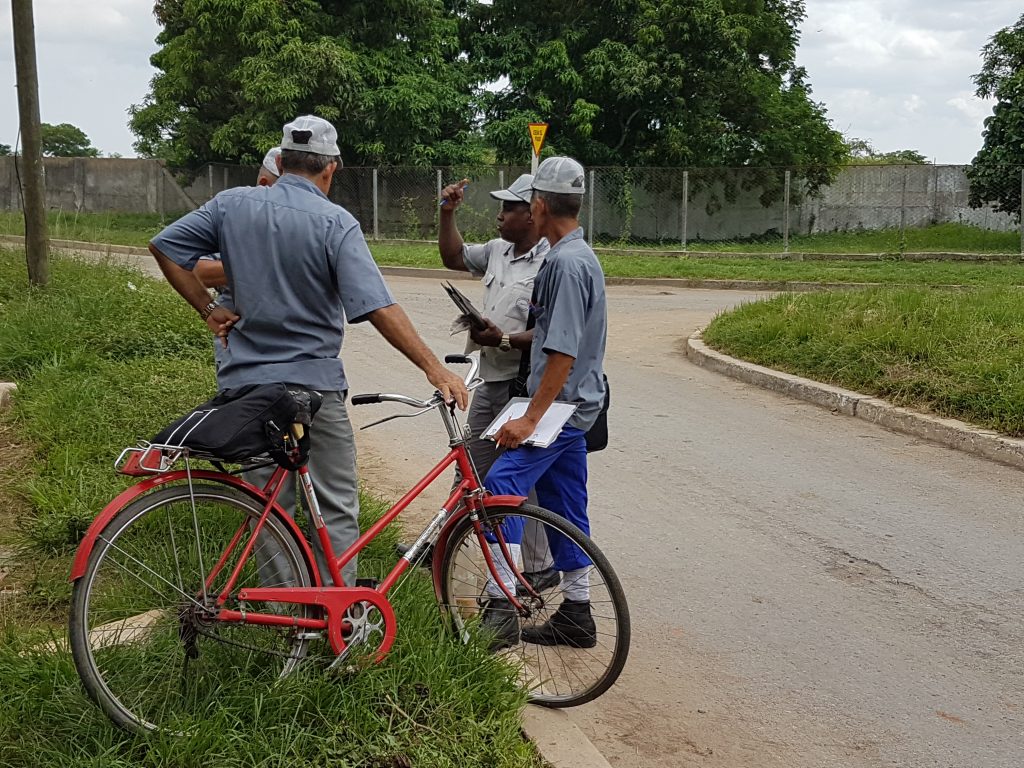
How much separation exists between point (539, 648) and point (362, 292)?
144 centimetres

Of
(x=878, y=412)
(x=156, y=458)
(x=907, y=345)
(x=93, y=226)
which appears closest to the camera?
(x=156, y=458)

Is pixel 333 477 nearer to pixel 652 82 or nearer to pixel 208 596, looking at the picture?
pixel 208 596

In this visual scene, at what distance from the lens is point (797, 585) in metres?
5.11

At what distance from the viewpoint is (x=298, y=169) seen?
362 cm

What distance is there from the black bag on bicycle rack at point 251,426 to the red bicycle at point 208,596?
0.06m

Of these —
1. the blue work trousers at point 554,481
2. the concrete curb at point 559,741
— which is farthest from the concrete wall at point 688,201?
the concrete curb at point 559,741

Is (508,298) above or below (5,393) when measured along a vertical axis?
above

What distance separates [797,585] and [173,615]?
299 centimetres

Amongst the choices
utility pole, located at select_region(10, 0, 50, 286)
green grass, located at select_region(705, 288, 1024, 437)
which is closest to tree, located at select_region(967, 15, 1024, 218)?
green grass, located at select_region(705, 288, 1024, 437)

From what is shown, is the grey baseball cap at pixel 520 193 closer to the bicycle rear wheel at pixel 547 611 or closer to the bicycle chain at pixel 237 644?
the bicycle rear wheel at pixel 547 611

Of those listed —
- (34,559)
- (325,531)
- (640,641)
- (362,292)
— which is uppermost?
(362,292)

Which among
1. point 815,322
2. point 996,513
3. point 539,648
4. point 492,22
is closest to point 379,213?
point 492,22

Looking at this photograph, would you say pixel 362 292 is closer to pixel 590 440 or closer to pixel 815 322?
pixel 590 440

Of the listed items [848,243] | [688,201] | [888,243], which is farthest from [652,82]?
[888,243]
